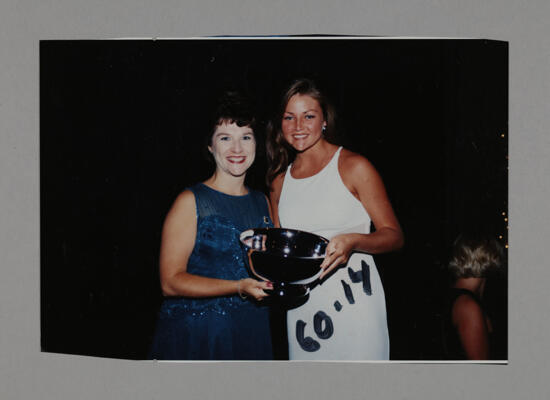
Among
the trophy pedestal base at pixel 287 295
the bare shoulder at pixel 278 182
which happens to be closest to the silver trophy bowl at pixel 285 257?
the trophy pedestal base at pixel 287 295

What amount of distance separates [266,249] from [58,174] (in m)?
0.86

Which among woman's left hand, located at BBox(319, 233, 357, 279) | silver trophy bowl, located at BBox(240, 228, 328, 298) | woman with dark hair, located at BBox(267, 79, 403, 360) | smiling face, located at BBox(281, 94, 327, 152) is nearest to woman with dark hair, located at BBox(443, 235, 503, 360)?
woman with dark hair, located at BBox(267, 79, 403, 360)

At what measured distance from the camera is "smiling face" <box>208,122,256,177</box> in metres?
1.72

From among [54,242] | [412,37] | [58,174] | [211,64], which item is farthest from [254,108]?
[54,242]

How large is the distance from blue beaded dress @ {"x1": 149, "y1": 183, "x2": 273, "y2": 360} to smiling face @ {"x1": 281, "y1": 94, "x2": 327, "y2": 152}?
25 cm

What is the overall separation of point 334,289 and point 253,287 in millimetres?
300

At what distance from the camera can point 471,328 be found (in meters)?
1.77

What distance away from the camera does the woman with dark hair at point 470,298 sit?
1.75 metres

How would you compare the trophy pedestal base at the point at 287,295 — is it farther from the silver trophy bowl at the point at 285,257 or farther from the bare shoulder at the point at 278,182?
the bare shoulder at the point at 278,182

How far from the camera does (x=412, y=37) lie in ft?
5.71

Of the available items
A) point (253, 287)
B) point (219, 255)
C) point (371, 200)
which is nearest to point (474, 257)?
point (371, 200)

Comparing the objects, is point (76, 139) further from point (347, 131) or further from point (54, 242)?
point (347, 131)

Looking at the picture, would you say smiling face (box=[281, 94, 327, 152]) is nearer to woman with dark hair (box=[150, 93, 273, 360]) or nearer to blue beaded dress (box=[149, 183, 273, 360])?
woman with dark hair (box=[150, 93, 273, 360])

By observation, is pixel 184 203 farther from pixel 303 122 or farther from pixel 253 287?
pixel 303 122
